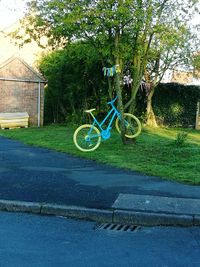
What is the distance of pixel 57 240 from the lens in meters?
5.45

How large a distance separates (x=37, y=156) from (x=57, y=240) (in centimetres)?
709

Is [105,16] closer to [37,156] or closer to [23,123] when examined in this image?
[37,156]

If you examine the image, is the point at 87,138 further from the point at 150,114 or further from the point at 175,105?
the point at 175,105

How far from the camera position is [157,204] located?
696 cm

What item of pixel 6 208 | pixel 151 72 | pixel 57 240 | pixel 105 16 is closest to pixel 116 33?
pixel 105 16

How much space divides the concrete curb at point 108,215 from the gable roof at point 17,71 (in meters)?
20.2

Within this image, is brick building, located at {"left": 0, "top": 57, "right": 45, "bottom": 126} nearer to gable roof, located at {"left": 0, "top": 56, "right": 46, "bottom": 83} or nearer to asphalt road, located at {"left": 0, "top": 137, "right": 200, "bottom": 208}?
gable roof, located at {"left": 0, "top": 56, "right": 46, "bottom": 83}

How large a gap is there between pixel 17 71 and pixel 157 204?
21.3 meters

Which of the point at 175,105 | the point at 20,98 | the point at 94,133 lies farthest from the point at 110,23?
the point at 175,105

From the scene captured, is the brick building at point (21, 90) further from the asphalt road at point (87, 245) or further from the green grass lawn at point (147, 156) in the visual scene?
the asphalt road at point (87, 245)

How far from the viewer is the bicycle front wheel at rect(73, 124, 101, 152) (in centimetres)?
1344

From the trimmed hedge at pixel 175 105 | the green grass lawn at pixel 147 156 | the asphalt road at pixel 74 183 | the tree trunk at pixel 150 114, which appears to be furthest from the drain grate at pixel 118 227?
the trimmed hedge at pixel 175 105

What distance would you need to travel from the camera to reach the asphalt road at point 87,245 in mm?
4730

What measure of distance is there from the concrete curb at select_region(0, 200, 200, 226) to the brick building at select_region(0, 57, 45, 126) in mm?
19621
